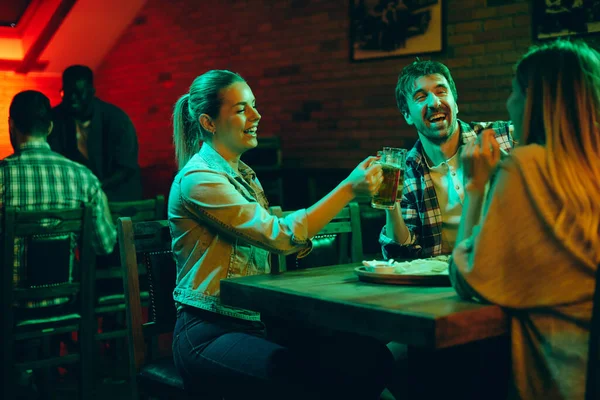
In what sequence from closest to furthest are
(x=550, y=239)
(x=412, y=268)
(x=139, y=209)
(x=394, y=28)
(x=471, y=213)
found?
(x=550, y=239), (x=471, y=213), (x=412, y=268), (x=139, y=209), (x=394, y=28)

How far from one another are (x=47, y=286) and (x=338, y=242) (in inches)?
48.9

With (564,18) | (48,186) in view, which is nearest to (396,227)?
(48,186)

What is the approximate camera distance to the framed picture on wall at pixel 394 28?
4.79 meters

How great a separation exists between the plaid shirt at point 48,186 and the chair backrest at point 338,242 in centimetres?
112

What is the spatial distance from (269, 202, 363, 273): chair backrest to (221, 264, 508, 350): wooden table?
2.24 ft

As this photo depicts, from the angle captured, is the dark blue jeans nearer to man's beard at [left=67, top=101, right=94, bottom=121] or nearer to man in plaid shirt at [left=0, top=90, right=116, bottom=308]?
man in plaid shirt at [left=0, top=90, right=116, bottom=308]

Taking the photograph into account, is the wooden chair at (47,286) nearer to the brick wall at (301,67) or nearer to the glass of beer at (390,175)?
the glass of beer at (390,175)

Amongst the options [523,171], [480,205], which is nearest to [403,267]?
[480,205]

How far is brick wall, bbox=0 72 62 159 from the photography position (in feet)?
21.8

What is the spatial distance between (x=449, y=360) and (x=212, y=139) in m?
0.96

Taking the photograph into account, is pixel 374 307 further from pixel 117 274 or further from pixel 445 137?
pixel 117 274

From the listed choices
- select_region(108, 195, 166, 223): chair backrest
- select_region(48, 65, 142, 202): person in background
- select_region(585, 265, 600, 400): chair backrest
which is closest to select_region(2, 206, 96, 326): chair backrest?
select_region(108, 195, 166, 223): chair backrest

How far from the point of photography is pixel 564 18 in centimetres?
413

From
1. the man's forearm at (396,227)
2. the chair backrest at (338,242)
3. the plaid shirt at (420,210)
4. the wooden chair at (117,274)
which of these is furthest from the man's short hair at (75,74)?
the man's forearm at (396,227)
